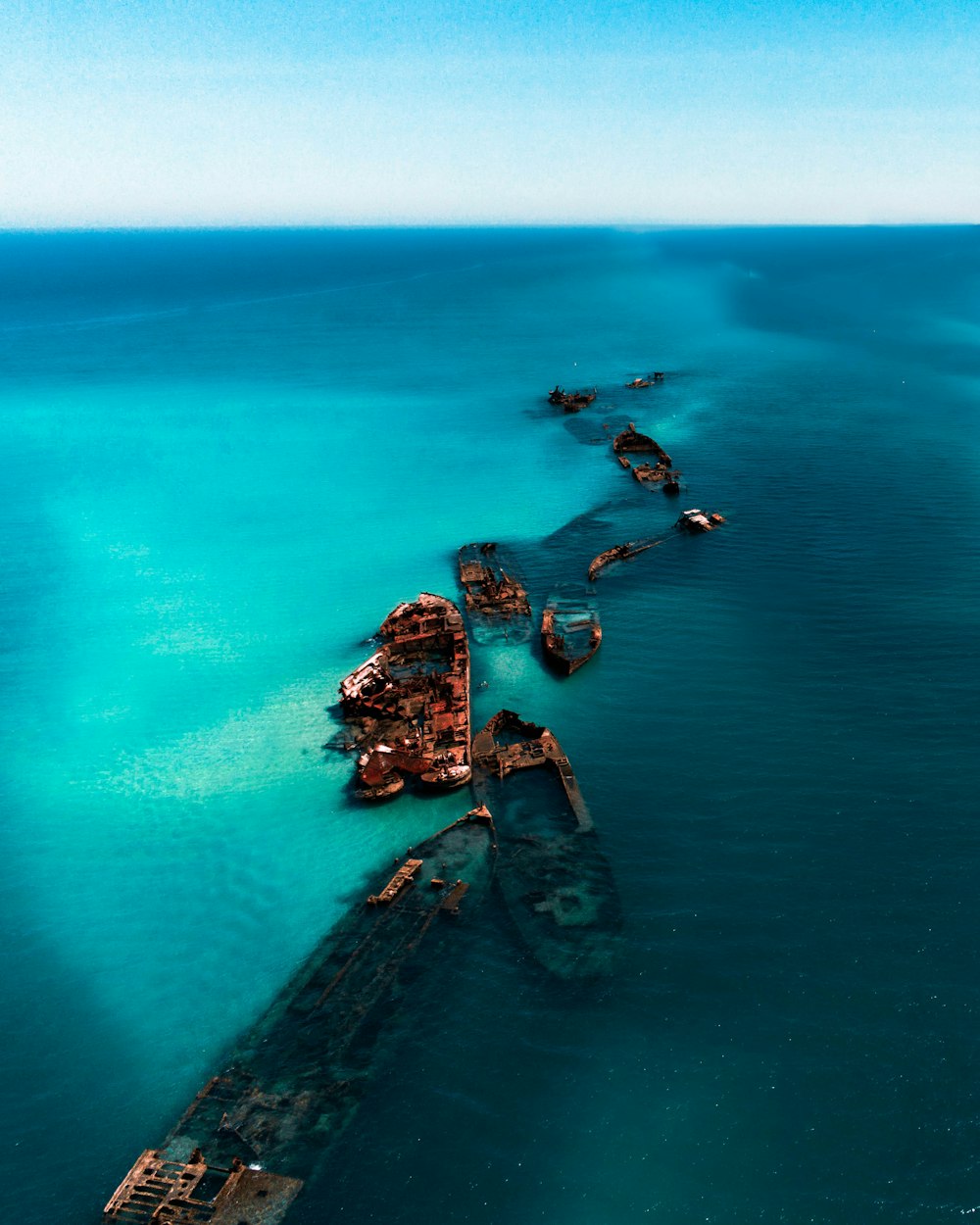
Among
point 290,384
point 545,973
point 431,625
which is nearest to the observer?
point 545,973

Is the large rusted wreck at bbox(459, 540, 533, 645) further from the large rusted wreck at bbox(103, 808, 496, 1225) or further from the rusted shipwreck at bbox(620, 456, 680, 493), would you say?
the rusted shipwreck at bbox(620, 456, 680, 493)

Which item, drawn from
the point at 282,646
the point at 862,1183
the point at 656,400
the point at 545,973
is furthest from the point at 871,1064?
the point at 656,400

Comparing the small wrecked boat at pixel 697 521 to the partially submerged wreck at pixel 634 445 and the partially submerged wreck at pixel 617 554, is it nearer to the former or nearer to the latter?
the partially submerged wreck at pixel 617 554

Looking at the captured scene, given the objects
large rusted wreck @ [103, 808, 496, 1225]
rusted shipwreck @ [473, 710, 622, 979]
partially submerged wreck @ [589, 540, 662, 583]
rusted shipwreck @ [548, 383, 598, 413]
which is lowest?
large rusted wreck @ [103, 808, 496, 1225]

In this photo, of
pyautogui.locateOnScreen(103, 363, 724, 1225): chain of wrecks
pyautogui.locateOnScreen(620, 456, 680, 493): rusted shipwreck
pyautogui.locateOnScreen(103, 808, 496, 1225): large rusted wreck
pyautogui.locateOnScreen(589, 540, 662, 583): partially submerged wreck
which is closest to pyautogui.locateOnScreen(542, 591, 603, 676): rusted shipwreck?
pyautogui.locateOnScreen(103, 363, 724, 1225): chain of wrecks

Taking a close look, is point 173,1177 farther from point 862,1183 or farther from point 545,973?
point 862,1183
